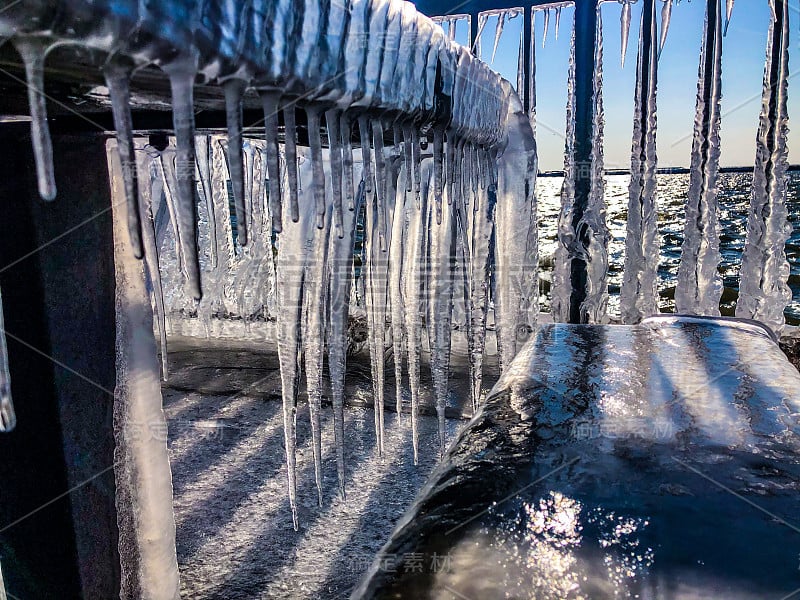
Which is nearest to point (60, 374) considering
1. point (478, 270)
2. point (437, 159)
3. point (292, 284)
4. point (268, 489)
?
point (292, 284)

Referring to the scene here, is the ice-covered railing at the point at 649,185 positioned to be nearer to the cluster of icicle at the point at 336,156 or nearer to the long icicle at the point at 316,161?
the cluster of icicle at the point at 336,156

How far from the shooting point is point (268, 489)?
8.53 feet

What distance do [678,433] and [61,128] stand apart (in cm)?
163

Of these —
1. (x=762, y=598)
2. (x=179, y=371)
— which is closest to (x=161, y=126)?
(x=762, y=598)

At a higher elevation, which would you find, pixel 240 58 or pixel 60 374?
pixel 240 58

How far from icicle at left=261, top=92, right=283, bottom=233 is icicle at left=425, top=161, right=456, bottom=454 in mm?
1412

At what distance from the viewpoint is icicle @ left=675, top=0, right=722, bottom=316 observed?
3.88 metres

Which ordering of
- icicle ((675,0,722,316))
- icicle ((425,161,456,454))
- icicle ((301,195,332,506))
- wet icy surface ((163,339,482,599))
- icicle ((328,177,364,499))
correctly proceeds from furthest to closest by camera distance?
icicle ((675,0,722,316)) → icicle ((425,161,456,454)) → wet icy surface ((163,339,482,599)) → icicle ((328,177,364,499)) → icicle ((301,195,332,506))

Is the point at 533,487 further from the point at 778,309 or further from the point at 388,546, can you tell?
the point at 778,309

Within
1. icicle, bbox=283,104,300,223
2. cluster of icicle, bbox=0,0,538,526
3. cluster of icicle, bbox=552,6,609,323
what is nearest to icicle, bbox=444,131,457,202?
cluster of icicle, bbox=0,0,538,526

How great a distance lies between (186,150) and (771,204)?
422cm

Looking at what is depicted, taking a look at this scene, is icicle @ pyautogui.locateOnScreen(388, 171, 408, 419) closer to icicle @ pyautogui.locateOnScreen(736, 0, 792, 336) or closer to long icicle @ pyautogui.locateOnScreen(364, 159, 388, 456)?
long icicle @ pyautogui.locateOnScreen(364, 159, 388, 456)

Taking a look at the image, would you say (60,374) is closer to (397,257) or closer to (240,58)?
(240,58)

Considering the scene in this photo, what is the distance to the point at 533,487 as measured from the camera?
977mm
